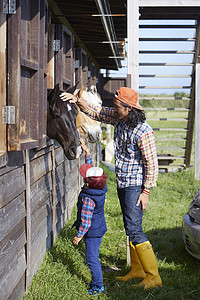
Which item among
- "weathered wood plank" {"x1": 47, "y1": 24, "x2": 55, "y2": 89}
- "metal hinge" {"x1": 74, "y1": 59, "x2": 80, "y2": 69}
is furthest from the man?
"metal hinge" {"x1": 74, "y1": 59, "x2": 80, "y2": 69}

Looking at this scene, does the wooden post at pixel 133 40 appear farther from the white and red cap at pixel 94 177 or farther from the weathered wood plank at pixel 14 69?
the weathered wood plank at pixel 14 69

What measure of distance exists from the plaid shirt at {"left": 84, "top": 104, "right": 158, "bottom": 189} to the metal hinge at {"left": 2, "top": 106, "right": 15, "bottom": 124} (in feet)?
5.16

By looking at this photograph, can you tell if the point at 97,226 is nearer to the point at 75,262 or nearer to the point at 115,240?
the point at 75,262

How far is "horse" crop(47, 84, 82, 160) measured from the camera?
14.5 feet

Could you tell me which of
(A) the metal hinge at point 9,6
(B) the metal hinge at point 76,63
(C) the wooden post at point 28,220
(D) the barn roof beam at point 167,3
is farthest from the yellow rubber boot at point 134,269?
(D) the barn roof beam at point 167,3

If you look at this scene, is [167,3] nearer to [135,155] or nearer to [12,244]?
[135,155]

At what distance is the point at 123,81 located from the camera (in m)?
12.0

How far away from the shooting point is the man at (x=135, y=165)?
424cm

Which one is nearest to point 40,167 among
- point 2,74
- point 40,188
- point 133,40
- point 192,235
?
point 40,188

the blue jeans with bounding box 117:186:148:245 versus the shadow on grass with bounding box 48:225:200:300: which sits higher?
the blue jeans with bounding box 117:186:148:245

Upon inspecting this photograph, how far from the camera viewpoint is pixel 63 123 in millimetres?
4457

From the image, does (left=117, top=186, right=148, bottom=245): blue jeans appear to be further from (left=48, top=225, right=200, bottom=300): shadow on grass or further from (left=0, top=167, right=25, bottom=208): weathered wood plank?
(left=0, top=167, right=25, bottom=208): weathered wood plank

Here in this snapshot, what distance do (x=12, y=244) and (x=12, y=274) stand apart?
243 mm

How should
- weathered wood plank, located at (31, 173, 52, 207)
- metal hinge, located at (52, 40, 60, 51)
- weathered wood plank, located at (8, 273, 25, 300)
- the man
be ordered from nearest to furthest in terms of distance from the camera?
weathered wood plank, located at (8, 273, 25, 300) → weathered wood plank, located at (31, 173, 52, 207) → the man → metal hinge, located at (52, 40, 60, 51)
